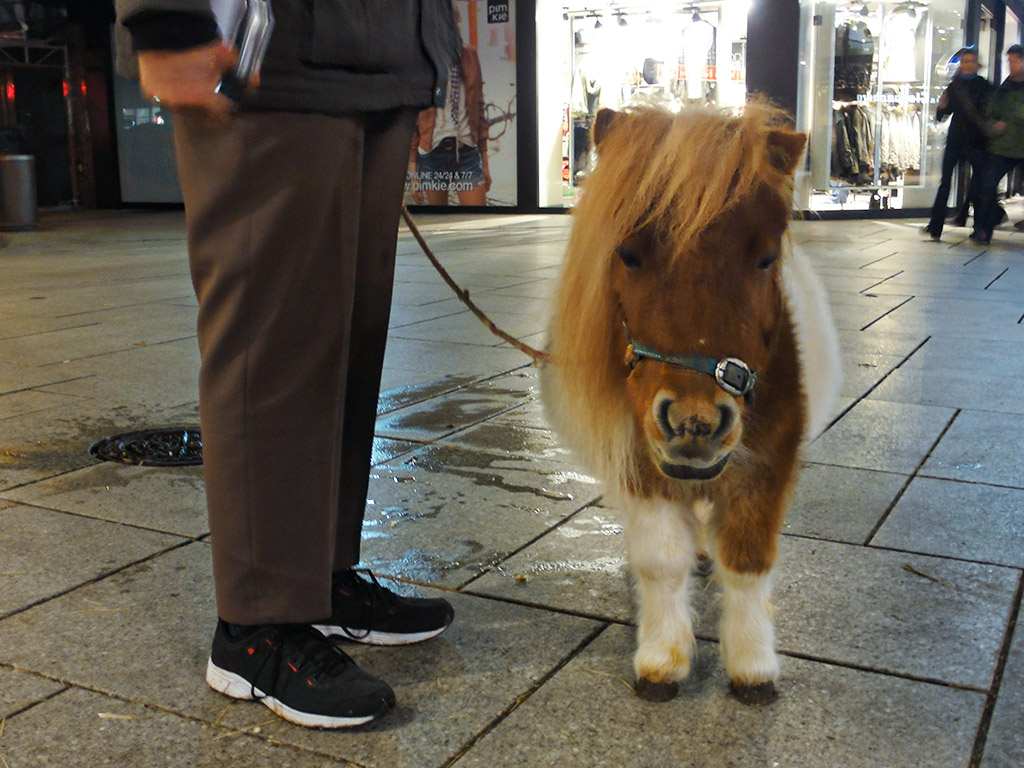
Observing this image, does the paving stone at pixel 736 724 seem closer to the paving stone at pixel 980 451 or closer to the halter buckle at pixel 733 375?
the halter buckle at pixel 733 375

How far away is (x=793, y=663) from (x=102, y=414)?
3.49 m

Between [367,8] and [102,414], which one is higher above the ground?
[367,8]

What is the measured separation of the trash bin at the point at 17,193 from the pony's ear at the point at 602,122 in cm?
1499

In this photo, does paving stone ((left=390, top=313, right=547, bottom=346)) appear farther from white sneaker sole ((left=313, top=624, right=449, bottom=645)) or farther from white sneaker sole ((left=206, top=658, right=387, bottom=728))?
white sneaker sole ((left=206, top=658, right=387, bottom=728))

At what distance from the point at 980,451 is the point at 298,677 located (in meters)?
2.95

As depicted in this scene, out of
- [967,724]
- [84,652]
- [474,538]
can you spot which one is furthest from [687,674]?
[84,652]

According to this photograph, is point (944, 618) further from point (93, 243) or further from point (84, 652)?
point (93, 243)

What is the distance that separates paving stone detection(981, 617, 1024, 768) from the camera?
1.95 meters

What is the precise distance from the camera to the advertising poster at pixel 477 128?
57.0ft

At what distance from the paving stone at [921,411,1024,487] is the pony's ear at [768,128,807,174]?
202cm

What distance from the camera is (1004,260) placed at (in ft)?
34.7

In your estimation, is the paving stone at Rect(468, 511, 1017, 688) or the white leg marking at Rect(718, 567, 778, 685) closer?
the white leg marking at Rect(718, 567, 778, 685)

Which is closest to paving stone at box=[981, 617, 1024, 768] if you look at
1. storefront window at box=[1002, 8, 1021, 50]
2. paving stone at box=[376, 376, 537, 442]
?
paving stone at box=[376, 376, 537, 442]

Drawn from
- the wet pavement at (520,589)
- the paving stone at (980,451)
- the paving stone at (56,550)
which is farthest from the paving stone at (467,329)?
the paving stone at (56,550)
